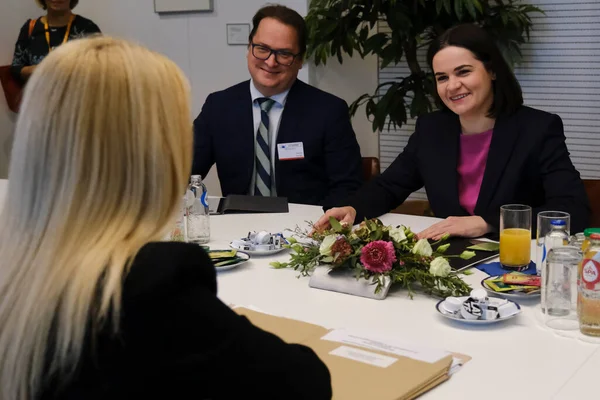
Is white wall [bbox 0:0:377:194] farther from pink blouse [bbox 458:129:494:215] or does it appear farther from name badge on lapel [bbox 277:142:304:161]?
pink blouse [bbox 458:129:494:215]

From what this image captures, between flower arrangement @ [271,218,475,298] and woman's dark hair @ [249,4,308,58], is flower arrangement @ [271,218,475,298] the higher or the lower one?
the lower one

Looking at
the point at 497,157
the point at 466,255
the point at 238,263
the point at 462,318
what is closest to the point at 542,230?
the point at 466,255

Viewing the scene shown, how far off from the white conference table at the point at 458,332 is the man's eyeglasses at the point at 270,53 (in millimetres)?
1247

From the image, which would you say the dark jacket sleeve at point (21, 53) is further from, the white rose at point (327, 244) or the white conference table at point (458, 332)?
the white rose at point (327, 244)

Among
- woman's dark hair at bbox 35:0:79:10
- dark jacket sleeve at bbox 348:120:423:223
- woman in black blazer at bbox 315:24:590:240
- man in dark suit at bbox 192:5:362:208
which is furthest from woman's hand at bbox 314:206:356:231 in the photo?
woman's dark hair at bbox 35:0:79:10

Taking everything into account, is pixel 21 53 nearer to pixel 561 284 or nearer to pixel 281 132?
pixel 281 132

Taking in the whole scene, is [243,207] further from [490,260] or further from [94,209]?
[94,209]

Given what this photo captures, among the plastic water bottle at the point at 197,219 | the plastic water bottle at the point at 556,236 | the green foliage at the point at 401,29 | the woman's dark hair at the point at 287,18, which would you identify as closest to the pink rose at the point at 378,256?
the plastic water bottle at the point at 556,236

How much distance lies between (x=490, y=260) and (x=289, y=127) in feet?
4.48

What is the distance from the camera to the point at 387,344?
1.50m

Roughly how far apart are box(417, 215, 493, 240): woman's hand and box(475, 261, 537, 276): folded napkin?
0.73ft

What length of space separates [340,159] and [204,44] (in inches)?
76.2

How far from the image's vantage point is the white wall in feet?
15.3

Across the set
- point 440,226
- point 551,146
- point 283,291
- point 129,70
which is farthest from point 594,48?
point 129,70
